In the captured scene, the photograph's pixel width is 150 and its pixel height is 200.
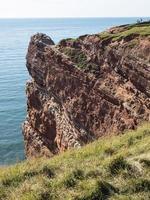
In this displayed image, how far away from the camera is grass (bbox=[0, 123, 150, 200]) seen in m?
11.6

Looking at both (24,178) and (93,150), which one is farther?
(93,150)

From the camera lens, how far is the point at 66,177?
41.2ft

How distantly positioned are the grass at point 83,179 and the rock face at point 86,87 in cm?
1232

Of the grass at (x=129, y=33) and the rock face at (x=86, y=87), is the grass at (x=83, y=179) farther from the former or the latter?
the grass at (x=129, y=33)

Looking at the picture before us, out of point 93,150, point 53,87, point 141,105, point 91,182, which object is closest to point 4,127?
point 53,87

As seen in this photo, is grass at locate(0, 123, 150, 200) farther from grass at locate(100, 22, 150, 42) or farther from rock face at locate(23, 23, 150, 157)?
grass at locate(100, 22, 150, 42)

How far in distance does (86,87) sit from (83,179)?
63.0 ft

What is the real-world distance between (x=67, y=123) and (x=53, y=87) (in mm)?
3668

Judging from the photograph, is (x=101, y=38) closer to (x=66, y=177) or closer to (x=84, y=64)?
(x=84, y=64)

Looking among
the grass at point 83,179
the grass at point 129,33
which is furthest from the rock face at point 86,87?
the grass at point 83,179

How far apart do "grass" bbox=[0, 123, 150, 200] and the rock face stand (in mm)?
12316

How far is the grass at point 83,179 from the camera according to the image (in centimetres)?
1157

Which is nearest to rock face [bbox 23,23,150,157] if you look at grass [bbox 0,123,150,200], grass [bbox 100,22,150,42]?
grass [bbox 100,22,150,42]

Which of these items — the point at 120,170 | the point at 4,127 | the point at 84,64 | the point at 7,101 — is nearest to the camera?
the point at 120,170
